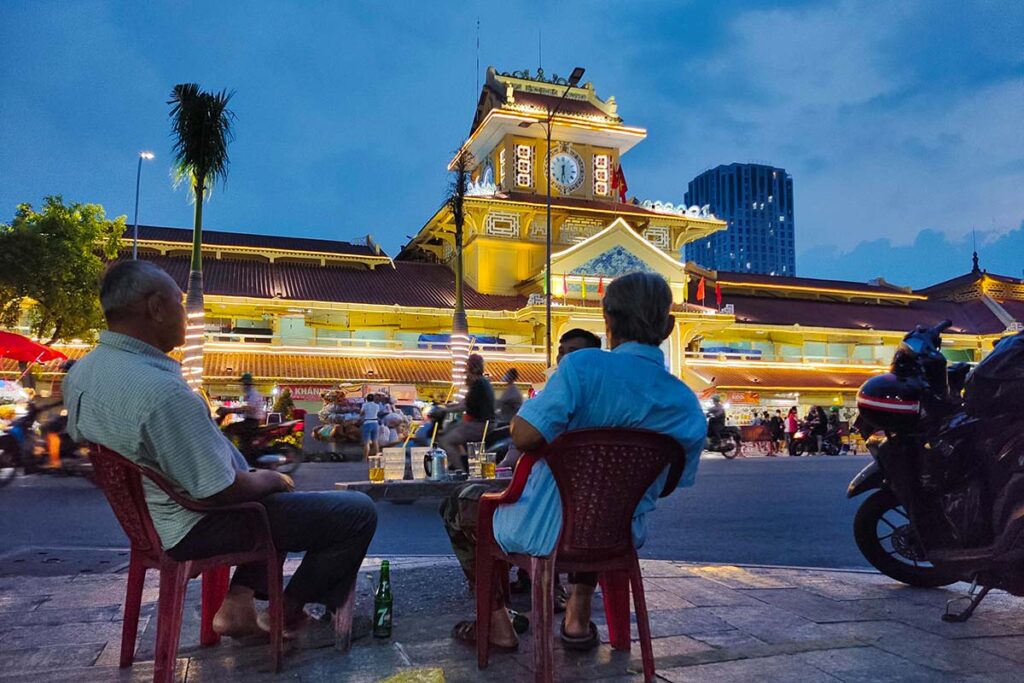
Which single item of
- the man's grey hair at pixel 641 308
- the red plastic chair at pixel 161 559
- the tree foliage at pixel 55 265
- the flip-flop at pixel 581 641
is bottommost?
the flip-flop at pixel 581 641

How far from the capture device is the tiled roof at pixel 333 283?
1038 inches

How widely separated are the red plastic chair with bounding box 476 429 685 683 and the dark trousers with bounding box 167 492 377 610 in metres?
0.47

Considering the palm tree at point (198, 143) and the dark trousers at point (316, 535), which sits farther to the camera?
the palm tree at point (198, 143)

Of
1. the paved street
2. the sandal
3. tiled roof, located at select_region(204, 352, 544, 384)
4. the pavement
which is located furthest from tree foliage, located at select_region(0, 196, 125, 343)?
the sandal

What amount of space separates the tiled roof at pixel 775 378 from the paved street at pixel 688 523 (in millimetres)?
17458

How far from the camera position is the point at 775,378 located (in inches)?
1147

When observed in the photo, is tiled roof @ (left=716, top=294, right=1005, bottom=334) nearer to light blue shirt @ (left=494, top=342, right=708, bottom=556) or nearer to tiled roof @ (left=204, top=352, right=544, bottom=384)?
tiled roof @ (left=204, top=352, right=544, bottom=384)

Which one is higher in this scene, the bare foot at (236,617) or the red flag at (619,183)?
the red flag at (619,183)

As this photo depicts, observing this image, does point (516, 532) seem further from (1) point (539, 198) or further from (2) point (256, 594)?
(1) point (539, 198)

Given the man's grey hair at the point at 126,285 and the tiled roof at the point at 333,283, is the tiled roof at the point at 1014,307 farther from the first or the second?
the man's grey hair at the point at 126,285

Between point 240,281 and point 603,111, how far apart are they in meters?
17.5

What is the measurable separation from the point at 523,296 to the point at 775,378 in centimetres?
1044

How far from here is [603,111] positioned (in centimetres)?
3344

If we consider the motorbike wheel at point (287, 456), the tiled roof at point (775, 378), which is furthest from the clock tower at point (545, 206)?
the motorbike wheel at point (287, 456)
